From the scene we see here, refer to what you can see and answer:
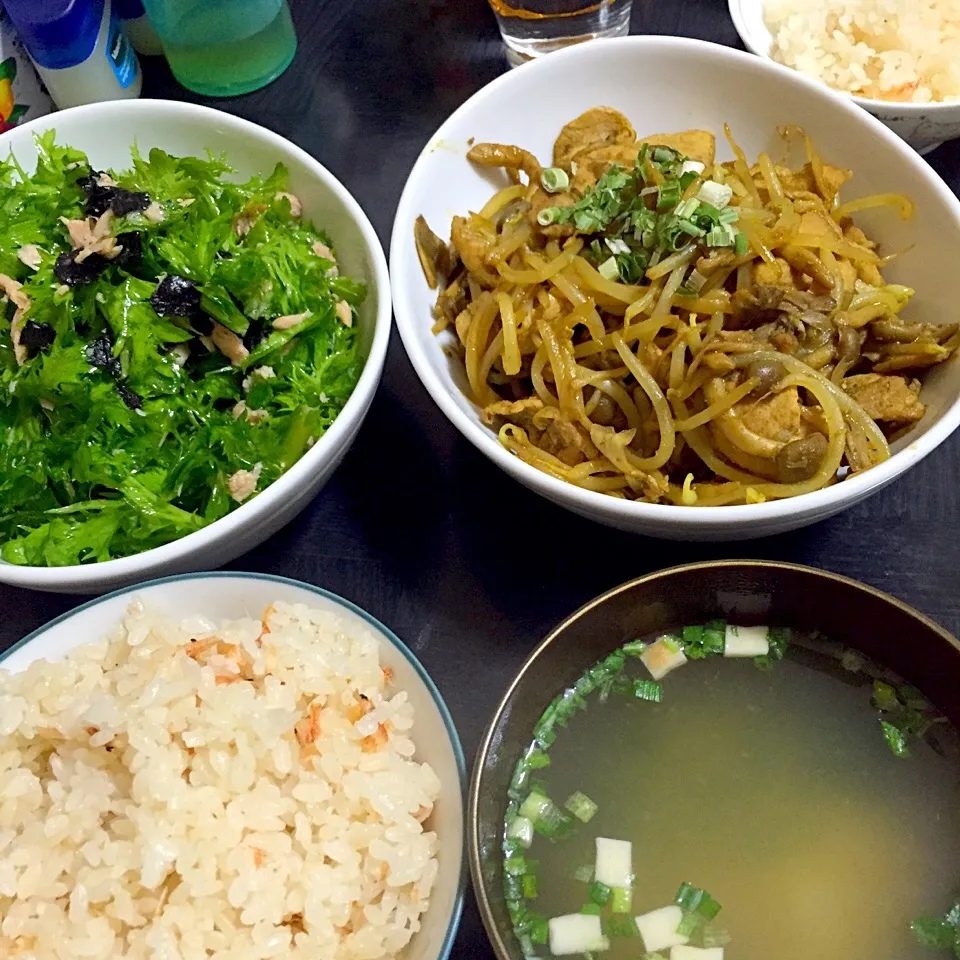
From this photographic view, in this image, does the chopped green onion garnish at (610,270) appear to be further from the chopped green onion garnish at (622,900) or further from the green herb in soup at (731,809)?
the chopped green onion garnish at (622,900)

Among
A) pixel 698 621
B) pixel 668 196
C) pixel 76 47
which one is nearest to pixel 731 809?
pixel 698 621

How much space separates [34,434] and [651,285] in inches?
41.5

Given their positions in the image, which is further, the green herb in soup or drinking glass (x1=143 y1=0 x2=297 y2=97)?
drinking glass (x1=143 y1=0 x2=297 y2=97)

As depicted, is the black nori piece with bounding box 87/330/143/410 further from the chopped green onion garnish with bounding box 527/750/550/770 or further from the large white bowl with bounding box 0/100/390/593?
the chopped green onion garnish with bounding box 527/750/550/770

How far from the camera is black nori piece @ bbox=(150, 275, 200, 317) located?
4.91ft

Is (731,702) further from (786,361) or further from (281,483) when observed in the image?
(281,483)

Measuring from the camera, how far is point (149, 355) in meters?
1.47

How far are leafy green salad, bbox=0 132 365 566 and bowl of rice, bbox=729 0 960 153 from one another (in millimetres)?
1103

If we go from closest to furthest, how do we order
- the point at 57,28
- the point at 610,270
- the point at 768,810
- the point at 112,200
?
the point at 768,810 < the point at 610,270 < the point at 112,200 < the point at 57,28

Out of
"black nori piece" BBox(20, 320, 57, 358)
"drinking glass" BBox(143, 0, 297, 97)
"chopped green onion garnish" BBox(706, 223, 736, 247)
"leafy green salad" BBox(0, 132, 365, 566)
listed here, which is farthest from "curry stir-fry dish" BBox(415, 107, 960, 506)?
"drinking glass" BBox(143, 0, 297, 97)

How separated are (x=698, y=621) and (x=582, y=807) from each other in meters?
0.33

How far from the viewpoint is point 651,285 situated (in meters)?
1.44

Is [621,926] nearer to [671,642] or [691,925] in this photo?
[691,925]

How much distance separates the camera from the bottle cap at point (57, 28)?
1846 millimetres
